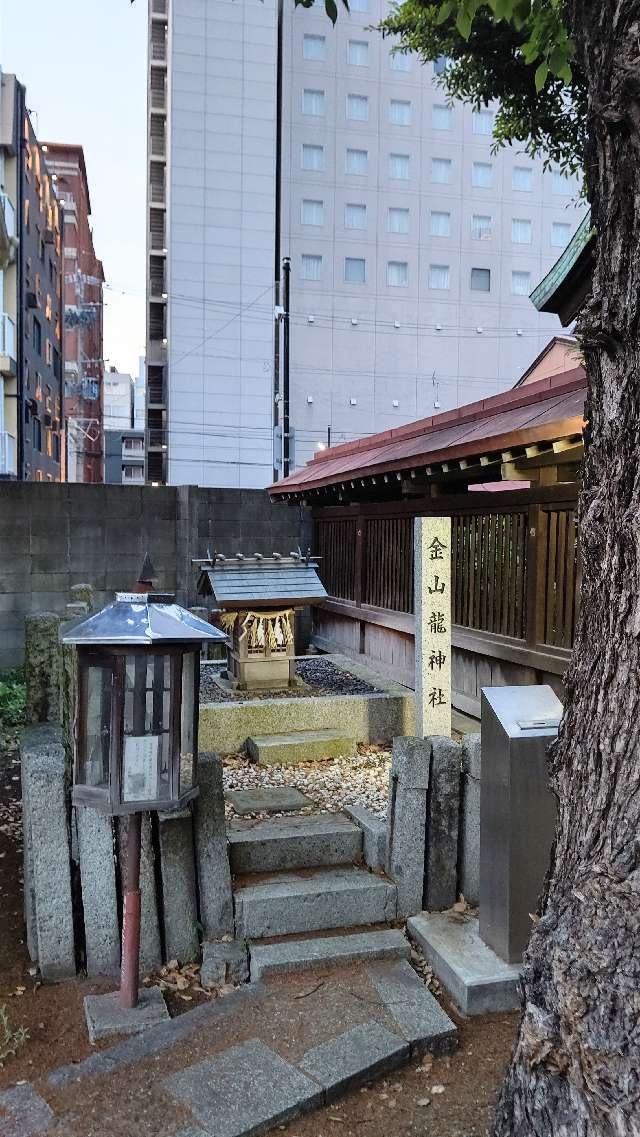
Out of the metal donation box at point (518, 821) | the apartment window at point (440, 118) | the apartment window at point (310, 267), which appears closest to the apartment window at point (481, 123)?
the apartment window at point (440, 118)

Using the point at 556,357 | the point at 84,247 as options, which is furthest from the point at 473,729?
the point at 84,247

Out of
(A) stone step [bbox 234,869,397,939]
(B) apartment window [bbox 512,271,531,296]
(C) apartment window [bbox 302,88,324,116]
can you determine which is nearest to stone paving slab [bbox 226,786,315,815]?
(A) stone step [bbox 234,869,397,939]

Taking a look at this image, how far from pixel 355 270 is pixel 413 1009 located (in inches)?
1328

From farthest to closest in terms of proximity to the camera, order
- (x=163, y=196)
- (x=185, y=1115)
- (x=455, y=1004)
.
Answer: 1. (x=163, y=196)
2. (x=455, y=1004)
3. (x=185, y=1115)

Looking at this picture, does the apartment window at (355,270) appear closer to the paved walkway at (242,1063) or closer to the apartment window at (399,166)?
the apartment window at (399,166)

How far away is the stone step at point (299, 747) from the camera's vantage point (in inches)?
292

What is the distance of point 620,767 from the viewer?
6.91 feet

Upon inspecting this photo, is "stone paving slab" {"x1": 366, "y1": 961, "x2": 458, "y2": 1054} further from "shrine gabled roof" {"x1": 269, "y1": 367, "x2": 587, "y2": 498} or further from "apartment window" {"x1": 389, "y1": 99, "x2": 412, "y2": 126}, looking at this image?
"apartment window" {"x1": 389, "y1": 99, "x2": 412, "y2": 126}

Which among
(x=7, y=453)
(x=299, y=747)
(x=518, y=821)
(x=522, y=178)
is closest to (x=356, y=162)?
(x=522, y=178)

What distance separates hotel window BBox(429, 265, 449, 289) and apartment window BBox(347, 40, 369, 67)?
31.1 ft

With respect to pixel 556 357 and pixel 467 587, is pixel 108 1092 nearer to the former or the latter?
pixel 467 587

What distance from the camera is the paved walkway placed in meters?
3.00

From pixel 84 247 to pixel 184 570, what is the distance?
2138 inches

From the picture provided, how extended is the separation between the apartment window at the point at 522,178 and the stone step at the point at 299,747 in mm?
35799
